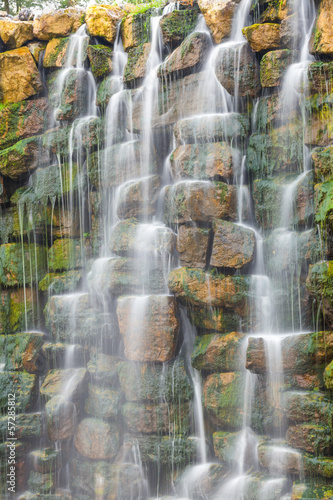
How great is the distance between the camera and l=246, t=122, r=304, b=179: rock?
7.37 m

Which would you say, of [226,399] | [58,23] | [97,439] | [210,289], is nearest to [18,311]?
[97,439]

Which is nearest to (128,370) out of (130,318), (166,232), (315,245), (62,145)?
(130,318)

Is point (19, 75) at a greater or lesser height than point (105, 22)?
lesser

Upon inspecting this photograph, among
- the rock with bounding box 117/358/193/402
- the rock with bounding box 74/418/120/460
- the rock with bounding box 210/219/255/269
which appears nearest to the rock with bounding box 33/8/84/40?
the rock with bounding box 210/219/255/269

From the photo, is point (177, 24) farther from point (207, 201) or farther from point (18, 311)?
point (18, 311)

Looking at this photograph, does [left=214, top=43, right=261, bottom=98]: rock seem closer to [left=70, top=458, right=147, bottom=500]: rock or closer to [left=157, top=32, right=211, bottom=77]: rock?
[left=157, top=32, right=211, bottom=77]: rock

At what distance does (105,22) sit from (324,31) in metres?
4.99

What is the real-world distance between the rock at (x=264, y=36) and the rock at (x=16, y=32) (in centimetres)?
566

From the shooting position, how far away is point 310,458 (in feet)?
19.4

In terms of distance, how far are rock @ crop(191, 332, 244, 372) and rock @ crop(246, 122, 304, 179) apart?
2750 millimetres

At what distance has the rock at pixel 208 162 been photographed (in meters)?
Result: 7.62

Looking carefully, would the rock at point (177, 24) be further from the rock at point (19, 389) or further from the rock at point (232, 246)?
the rock at point (19, 389)

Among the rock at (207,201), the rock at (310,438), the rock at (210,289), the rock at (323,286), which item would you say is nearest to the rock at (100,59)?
the rock at (207,201)

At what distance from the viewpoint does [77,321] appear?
862 cm
